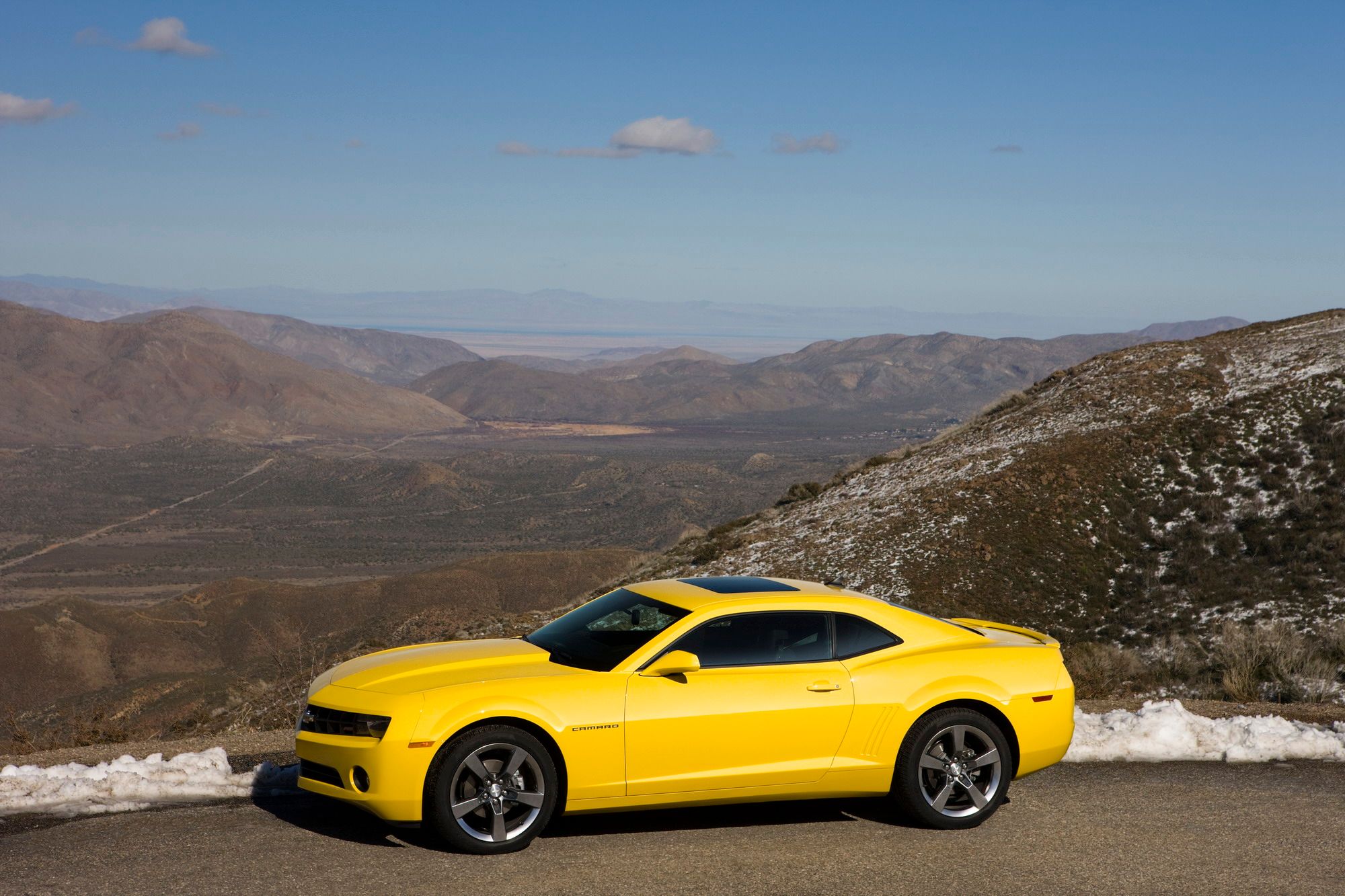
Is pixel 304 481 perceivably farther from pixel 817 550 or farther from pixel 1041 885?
pixel 1041 885

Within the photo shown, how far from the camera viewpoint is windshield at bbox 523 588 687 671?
21.6 ft

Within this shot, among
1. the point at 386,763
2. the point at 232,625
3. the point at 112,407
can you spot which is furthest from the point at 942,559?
the point at 112,407

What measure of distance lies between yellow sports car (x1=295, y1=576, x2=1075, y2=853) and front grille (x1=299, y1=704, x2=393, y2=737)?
1 cm

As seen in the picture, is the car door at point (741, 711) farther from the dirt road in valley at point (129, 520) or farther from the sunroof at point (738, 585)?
the dirt road in valley at point (129, 520)

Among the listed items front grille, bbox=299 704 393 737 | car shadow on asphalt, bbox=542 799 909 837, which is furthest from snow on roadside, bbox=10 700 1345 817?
car shadow on asphalt, bbox=542 799 909 837

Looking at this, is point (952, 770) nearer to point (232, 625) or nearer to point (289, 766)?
point (289, 766)

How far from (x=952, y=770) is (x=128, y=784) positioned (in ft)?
16.1

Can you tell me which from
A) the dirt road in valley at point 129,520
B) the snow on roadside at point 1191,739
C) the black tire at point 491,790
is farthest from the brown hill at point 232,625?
Answer: the dirt road in valley at point 129,520

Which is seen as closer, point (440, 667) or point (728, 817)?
point (440, 667)

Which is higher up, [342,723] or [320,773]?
[342,723]

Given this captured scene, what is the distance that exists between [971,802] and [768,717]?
1384 mm

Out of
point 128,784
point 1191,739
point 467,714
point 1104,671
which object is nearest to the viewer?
point 467,714

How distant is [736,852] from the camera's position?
20.7 feet

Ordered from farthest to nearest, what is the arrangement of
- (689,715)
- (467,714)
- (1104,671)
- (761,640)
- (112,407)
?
(112,407), (1104,671), (761,640), (689,715), (467,714)
